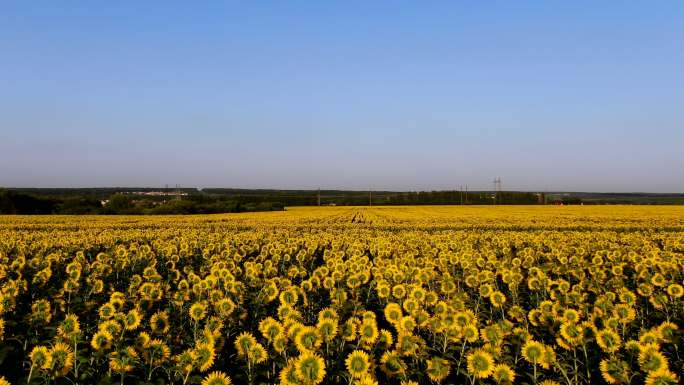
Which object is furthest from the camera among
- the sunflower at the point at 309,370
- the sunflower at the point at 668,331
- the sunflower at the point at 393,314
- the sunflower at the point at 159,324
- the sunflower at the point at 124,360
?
the sunflower at the point at 393,314

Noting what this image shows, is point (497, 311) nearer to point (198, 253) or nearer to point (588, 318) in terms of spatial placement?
point (588, 318)

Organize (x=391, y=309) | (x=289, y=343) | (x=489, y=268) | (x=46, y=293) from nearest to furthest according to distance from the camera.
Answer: (x=289, y=343)
(x=391, y=309)
(x=46, y=293)
(x=489, y=268)

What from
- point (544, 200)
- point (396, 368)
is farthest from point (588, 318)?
point (544, 200)

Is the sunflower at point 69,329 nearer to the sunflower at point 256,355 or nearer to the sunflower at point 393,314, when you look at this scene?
the sunflower at point 256,355

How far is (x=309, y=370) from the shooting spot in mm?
3123

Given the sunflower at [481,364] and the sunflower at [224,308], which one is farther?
the sunflower at [224,308]

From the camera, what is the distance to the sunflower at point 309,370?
3102mm

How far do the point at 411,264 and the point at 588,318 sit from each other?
4.24m

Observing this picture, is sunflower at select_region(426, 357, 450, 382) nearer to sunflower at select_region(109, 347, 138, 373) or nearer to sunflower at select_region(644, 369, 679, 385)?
sunflower at select_region(644, 369, 679, 385)

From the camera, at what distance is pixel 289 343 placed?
434 centimetres

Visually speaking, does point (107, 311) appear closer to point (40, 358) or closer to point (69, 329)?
point (69, 329)

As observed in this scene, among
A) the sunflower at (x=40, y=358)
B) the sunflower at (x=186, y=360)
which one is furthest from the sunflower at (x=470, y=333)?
the sunflower at (x=40, y=358)

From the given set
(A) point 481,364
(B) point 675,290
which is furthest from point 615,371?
(B) point 675,290

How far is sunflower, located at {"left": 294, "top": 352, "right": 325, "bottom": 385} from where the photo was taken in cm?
310
